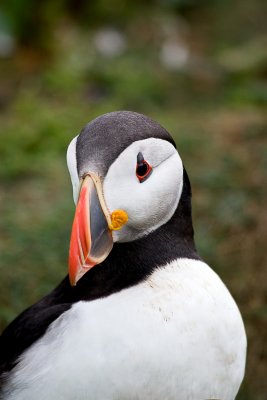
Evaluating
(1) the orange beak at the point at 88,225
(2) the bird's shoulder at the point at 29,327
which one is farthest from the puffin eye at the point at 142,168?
(2) the bird's shoulder at the point at 29,327

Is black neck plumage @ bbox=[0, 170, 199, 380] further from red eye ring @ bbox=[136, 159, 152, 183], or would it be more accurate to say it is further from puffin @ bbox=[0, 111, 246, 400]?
red eye ring @ bbox=[136, 159, 152, 183]

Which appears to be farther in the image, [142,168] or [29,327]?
[29,327]

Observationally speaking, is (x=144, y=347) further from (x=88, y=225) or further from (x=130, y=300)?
(x=88, y=225)

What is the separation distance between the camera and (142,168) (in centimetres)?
246

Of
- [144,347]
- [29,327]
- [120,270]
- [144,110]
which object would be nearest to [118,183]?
[120,270]

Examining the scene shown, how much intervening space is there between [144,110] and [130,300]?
464 centimetres

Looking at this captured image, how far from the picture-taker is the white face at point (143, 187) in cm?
240

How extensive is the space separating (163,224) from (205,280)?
256 millimetres

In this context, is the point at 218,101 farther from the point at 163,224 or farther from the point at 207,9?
the point at 163,224

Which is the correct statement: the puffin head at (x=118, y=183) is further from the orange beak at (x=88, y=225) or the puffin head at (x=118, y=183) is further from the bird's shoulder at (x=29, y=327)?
the bird's shoulder at (x=29, y=327)

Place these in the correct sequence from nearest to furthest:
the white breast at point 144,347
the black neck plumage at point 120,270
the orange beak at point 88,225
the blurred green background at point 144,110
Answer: the orange beak at point 88,225 < the white breast at point 144,347 < the black neck plumage at point 120,270 < the blurred green background at point 144,110

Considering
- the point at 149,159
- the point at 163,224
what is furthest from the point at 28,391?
the point at 149,159

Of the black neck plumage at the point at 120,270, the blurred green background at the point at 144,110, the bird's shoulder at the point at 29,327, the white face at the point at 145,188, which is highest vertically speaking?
the white face at the point at 145,188

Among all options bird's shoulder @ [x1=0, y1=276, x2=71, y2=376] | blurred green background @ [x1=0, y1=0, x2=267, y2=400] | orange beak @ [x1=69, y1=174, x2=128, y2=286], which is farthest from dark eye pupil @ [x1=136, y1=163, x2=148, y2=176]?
blurred green background @ [x1=0, y1=0, x2=267, y2=400]
